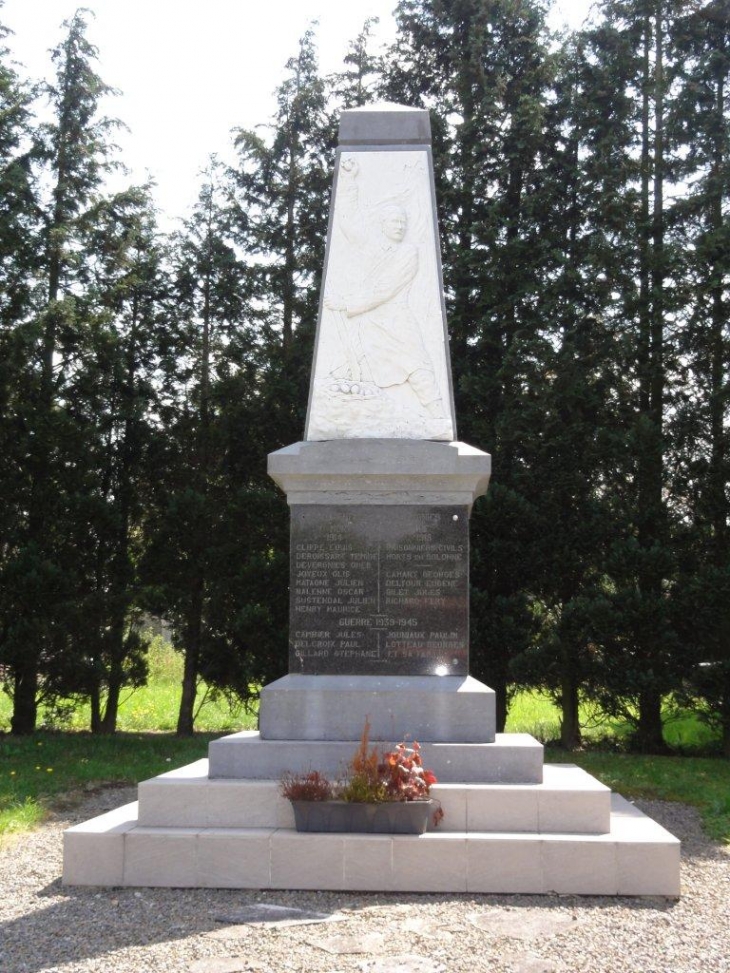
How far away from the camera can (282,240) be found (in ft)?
47.6

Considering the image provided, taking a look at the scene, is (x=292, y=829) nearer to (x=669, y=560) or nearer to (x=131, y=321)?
(x=669, y=560)

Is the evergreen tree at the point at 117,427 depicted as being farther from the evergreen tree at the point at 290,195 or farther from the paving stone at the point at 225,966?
the paving stone at the point at 225,966

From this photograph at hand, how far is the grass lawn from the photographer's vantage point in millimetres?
8984

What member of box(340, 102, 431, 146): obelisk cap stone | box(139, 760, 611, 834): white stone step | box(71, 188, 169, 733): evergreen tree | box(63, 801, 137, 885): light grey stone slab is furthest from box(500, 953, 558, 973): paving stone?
box(71, 188, 169, 733): evergreen tree

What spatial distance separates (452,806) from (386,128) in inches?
194

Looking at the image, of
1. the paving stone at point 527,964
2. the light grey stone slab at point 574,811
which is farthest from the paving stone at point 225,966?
the light grey stone slab at point 574,811

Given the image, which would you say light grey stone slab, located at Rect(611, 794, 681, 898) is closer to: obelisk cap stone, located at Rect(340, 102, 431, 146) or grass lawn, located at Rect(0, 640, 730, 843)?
grass lawn, located at Rect(0, 640, 730, 843)

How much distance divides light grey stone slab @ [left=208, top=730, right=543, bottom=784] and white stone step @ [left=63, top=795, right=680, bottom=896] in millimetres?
633

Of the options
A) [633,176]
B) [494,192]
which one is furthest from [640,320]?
[494,192]

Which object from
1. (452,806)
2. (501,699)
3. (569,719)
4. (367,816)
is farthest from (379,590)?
(569,719)

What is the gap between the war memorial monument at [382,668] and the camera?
5570 millimetres

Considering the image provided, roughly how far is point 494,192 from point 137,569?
6.91 metres

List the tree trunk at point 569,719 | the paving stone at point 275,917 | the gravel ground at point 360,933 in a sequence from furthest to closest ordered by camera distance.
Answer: the tree trunk at point 569,719
the paving stone at point 275,917
the gravel ground at point 360,933

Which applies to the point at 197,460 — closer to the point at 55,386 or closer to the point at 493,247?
the point at 55,386
